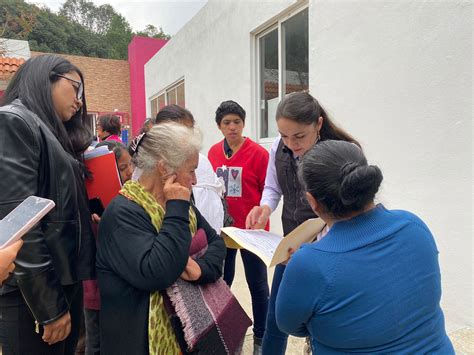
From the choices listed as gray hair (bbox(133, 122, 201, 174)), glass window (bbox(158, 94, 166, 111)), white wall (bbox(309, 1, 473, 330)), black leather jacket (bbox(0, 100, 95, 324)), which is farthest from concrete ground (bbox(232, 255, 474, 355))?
glass window (bbox(158, 94, 166, 111))

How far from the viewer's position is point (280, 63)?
4785 mm

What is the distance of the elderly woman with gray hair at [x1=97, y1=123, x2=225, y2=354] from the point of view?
4.22ft

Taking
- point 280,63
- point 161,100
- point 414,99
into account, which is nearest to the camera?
point 414,99

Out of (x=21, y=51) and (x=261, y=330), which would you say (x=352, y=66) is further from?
(x=21, y=51)

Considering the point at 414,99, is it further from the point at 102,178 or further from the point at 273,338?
the point at 102,178

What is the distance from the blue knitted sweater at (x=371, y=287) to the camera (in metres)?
1.01

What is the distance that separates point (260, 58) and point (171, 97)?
537 cm

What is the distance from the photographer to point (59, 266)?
1.43m

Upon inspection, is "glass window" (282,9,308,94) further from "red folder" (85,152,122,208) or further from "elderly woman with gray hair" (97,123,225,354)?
"elderly woman with gray hair" (97,123,225,354)

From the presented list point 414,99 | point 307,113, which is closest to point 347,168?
point 307,113

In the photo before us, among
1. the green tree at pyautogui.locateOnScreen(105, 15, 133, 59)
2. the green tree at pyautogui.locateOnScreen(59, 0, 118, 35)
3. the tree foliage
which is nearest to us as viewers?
the tree foliage

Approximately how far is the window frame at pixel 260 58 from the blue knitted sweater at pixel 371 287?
384 cm

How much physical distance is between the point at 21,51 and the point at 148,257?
511 inches

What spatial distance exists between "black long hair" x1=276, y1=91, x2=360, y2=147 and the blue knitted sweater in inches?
32.1
